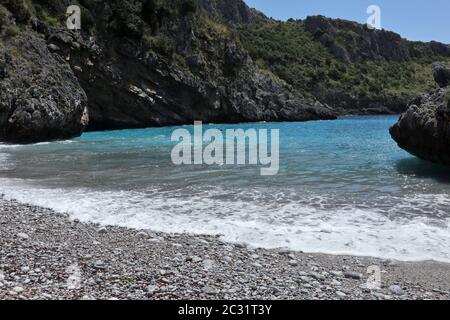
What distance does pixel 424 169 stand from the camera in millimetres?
18281

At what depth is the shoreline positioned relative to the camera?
5.96 metres

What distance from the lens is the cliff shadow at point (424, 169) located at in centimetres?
1646

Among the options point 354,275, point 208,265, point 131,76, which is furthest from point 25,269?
point 131,76

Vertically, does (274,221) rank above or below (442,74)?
below

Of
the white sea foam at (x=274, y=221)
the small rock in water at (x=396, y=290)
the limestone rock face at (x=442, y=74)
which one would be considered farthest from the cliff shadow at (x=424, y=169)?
the small rock in water at (x=396, y=290)

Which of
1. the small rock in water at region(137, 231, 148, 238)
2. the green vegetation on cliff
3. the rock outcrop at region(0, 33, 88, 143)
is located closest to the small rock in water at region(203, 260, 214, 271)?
the small rock in water at region(137, 231, 148, 238)

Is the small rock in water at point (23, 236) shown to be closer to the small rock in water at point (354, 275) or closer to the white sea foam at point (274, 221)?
the white sea foam at point (274, 221)

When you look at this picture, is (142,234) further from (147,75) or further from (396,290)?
(147,75)

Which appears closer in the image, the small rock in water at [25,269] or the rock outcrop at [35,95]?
the small rock in water at [25,269]

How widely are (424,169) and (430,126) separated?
1.90m

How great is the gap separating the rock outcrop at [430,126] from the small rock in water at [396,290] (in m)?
12.1

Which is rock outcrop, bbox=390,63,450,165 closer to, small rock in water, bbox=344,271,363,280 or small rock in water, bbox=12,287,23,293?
small rock in water, bbox=344,271,363,280

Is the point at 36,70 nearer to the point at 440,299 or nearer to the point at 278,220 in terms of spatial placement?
the point at 278,220

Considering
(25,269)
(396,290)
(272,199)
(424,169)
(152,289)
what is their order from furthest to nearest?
(424,169) → (272,199) → (25,269) → (396,290) → (152,289)
